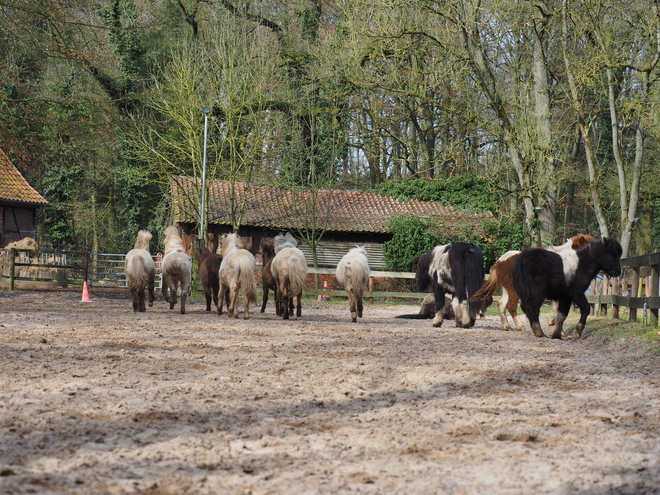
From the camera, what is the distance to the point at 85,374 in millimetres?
7184

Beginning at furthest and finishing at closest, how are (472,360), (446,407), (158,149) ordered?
(158,149) < (472,360) < (446,407)

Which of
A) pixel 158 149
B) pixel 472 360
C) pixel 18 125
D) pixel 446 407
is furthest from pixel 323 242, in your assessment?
pixel 446 407

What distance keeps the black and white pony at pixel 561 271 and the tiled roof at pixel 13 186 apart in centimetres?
2742

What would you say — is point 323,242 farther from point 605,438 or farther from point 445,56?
point 605,438

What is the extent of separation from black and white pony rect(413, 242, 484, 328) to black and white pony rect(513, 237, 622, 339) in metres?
1.87

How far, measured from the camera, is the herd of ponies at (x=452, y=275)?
1248 cm

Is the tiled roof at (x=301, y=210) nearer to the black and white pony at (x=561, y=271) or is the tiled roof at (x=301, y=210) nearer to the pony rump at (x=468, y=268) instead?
the pony rump at (x=468, y=268)

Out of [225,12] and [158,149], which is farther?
[225,12]

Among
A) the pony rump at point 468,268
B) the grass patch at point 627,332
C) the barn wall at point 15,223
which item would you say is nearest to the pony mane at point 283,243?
the pony rump at point 468,268

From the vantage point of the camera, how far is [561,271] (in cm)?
1248

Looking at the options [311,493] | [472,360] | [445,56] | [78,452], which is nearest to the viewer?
[311,493]

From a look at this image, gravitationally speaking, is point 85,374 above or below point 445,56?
below

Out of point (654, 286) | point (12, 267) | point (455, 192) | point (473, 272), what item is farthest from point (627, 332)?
point (455, 192)

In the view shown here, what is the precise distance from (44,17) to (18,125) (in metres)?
3.44
